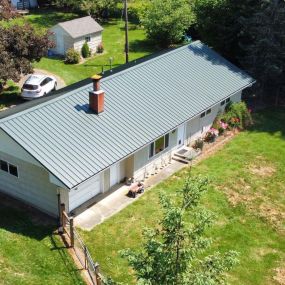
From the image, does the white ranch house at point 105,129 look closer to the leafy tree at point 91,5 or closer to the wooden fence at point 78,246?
the wooden fence at point 78,246

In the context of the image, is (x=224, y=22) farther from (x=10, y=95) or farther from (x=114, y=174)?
(x=114, y=174)

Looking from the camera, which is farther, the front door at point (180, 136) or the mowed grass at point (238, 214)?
the front door at point (180, 136)

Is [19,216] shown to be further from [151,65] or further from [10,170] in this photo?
[151,65]

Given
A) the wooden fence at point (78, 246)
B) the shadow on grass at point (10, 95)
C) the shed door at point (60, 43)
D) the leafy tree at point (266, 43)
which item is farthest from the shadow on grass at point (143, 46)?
the wooden fence at point (78, 246)

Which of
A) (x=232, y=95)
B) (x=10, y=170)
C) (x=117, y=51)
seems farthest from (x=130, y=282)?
(x=117, y=51)

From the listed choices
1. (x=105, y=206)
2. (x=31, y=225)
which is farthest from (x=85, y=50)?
(x=31, y=225)
